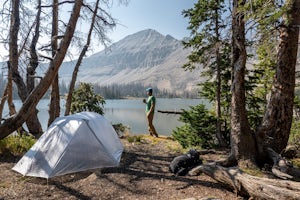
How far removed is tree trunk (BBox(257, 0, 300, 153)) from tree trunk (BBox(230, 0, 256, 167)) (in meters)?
0.47

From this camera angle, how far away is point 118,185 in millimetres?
4973

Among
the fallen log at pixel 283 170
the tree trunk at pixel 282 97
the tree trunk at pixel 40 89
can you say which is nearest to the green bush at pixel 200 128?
the tree trunk at pixel 282 97

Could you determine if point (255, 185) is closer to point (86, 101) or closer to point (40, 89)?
point (40, 89)

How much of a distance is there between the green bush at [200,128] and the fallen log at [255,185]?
325 centimetres

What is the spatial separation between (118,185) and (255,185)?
251 centimetres

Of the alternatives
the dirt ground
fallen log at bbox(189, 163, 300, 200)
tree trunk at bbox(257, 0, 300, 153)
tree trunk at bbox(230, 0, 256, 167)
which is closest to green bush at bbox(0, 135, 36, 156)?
the dirt ground

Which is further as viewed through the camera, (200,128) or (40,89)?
(200,128)

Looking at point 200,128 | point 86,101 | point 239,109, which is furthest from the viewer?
point 86,101

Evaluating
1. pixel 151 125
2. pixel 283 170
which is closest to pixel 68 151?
pixel 283 170

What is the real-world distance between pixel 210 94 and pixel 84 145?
490 cm

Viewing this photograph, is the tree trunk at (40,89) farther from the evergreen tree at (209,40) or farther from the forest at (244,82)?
the evergreen tree at (209,40)

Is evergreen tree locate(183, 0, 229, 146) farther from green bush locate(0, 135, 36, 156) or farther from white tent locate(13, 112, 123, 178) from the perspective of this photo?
green bush locate(0, 135, 36, 156)

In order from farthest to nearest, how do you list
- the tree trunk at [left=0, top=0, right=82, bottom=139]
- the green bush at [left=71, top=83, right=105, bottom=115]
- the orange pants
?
the green bush at [left=71, top=83, right=105, bottom=115] → the orange pants → the tree trunk at [left=0, top=0, right=82, bottom=139]

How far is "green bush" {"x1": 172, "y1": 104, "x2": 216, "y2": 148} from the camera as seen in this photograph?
27.1ft
